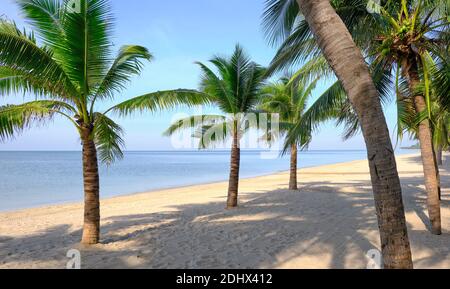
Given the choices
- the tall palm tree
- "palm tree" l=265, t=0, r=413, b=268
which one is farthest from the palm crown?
"palm tree" l=265, t=0, r=413, b=268

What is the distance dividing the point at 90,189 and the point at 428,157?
6890mm

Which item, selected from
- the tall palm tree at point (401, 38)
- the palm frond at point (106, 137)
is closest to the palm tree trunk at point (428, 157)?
the tall palm tree at point (401, 38)

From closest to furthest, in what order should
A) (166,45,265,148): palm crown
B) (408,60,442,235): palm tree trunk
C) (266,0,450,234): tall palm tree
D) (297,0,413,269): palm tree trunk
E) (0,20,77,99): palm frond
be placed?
(297,0,413,269): palm tree trunk, (0,20,77,99): palm frond, (266,0,450,234): tall palm tree, (408,60,442,235): palm tree trunk, (166,45,265,148): palm crown

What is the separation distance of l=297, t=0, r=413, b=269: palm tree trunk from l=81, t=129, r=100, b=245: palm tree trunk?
198 inches

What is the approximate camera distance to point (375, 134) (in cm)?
296

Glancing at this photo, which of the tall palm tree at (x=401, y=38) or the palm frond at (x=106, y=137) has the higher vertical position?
the tall palm tree at (x=401, y=38)

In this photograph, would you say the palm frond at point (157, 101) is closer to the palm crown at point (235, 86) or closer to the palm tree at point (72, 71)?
the palm tree at point (72, 71)

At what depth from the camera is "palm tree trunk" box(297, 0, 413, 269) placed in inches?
116

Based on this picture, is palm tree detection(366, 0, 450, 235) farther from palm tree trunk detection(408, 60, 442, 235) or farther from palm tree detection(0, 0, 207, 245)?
palm tree detection(0, 0, 207, 245)

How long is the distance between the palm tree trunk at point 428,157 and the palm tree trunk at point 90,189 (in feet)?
21.9

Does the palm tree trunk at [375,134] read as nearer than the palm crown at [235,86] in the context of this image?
Yes

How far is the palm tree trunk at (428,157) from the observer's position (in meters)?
6.89
